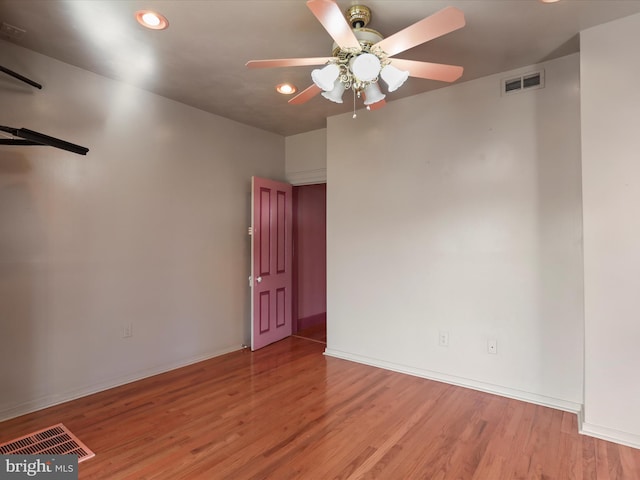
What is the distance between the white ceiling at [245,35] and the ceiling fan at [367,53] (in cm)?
33

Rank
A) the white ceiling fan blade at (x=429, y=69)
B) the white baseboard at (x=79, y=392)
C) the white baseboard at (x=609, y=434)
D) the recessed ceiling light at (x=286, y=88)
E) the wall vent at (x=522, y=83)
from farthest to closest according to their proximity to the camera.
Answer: the recessed ceiling light at (x=286, y=88) < the wall vent at (x=522, y=83) < the white baseboard at (x=79, y=392) < the white baseboard at (x=609, y=434) < the white ceiling fan blade at (x=429, y=69)

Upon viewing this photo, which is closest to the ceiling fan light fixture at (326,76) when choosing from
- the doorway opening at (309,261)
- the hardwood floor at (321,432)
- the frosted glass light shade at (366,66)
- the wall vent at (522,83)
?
the frosted glass light shade at (366,66)

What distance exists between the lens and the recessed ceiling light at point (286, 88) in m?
3.27

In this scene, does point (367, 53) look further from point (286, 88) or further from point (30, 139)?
point (30, 139)

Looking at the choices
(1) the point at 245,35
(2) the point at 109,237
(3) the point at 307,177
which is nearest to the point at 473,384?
(3) the point at 307,177

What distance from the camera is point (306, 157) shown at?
4801 mm

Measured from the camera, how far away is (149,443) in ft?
7.59

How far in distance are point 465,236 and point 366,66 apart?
1.95 m

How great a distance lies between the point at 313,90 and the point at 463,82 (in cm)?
163

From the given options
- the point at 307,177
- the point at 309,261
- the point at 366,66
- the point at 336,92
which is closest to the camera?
the point at 366,66

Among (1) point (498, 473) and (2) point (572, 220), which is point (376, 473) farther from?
(2) point (572, 220)

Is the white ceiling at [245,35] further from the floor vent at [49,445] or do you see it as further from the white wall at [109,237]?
the floor vent at [49,445]

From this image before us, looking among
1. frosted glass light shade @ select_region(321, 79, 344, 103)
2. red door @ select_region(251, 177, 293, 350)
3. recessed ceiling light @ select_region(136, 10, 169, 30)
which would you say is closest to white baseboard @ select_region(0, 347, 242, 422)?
red door @ select_region(251, 177, 293, 350)

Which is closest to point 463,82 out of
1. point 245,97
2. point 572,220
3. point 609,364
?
point 572,220
